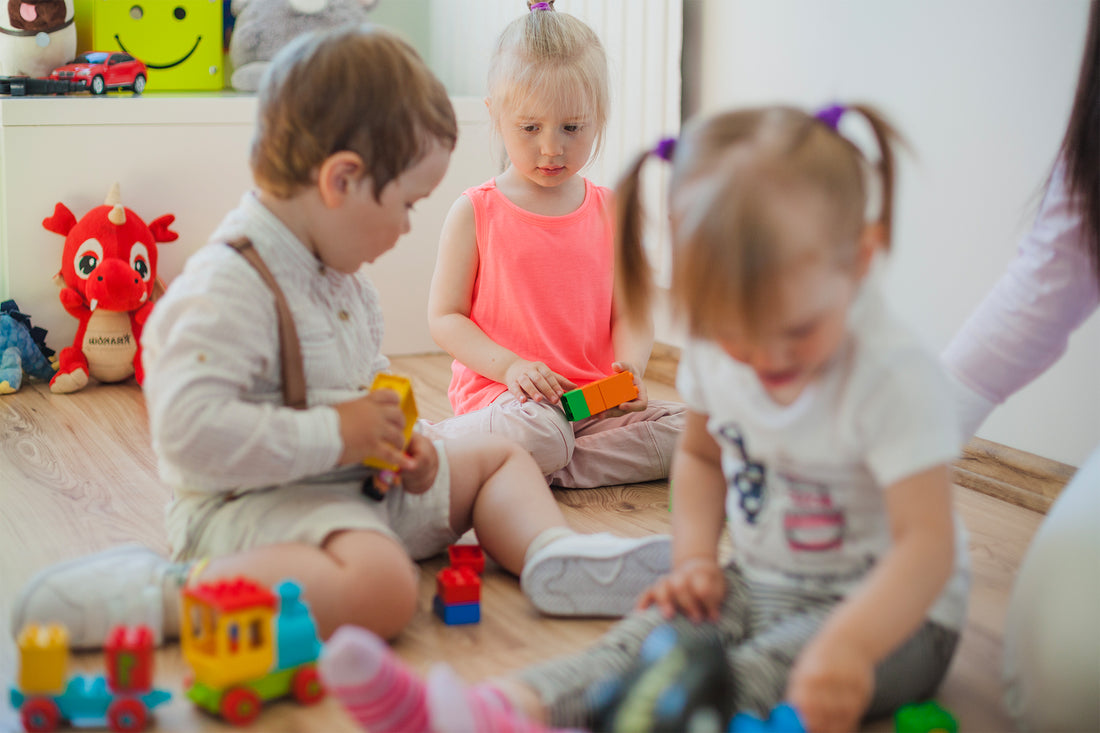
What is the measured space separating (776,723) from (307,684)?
0.35 metres

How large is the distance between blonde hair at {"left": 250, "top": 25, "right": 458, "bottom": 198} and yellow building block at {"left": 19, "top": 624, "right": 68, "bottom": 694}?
413 mm

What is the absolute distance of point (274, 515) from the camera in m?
0.91

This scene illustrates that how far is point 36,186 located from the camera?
189 cm

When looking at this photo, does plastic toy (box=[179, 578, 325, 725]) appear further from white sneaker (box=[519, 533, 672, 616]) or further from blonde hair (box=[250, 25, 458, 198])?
blonde hair (box=[250, 25, 458, 198])

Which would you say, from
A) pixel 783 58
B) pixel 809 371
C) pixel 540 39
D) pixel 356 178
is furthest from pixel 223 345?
pixel 783 58

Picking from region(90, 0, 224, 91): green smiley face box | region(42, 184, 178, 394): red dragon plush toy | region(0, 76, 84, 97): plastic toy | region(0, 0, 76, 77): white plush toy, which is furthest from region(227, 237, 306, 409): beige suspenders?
region(90, 0, 224, 91): green smiley face box

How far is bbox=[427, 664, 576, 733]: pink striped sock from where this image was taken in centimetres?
61

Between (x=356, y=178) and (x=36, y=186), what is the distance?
123 cm

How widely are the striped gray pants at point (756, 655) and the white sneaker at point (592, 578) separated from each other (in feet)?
0.48

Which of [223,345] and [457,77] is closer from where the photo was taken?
[223,345]

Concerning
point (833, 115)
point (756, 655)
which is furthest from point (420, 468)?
point (833, 115)

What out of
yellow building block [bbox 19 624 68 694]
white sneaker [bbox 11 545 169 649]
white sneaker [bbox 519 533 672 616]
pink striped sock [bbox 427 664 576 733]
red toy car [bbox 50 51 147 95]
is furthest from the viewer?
red toy car [bbox 50 51 147 95]

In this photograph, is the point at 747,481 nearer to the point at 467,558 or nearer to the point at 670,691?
the point at 670,691

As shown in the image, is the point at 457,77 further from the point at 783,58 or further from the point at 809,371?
the point at 809,371
